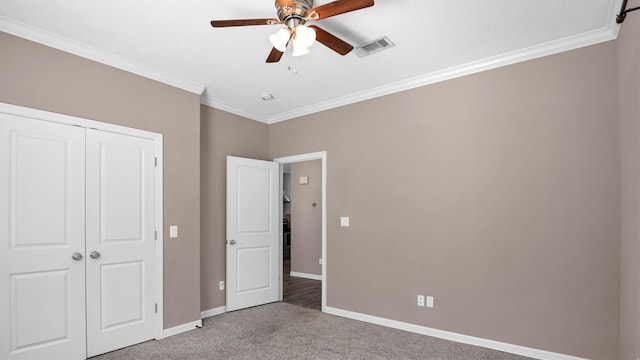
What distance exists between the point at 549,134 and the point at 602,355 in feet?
6.00

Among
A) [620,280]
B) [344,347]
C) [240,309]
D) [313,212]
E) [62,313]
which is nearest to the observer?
[620,280]

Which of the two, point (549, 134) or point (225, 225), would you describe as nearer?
point (549, 134)

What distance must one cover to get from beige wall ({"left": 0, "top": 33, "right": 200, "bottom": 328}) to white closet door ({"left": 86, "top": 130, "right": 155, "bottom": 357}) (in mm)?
176

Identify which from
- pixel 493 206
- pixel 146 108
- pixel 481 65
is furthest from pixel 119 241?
pixel 481 65

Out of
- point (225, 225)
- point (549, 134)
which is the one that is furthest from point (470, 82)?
point (225, 225)

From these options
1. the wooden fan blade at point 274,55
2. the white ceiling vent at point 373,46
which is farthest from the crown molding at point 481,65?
the wooden fan blade at point 274,55

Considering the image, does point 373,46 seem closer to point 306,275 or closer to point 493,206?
point 493,206

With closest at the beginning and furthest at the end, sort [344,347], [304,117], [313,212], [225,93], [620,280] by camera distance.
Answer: [620,280], [344,347], [225,93], [304,117], [313,212]

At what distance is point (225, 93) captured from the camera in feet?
14.0

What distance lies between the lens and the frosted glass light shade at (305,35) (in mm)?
2146

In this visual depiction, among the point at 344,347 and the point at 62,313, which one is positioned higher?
the point at 62,313

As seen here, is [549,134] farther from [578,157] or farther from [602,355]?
[602,355]

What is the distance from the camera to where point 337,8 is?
2092mm

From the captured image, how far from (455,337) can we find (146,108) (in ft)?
12.7
